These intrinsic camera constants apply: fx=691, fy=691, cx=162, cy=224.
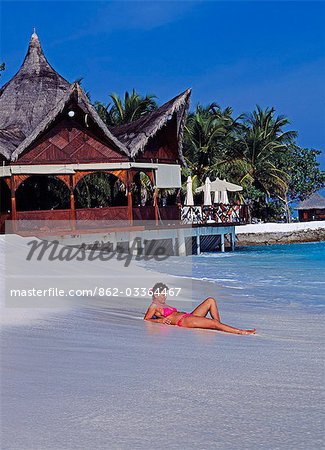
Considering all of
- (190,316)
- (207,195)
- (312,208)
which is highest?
(207,195)

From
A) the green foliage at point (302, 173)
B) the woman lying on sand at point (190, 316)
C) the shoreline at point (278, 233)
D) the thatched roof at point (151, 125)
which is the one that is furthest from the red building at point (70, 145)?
Answer: the green foliage at point (302, 173)

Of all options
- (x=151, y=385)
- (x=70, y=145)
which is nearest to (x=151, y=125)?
(x=70, y=145)

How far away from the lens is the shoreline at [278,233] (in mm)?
26781

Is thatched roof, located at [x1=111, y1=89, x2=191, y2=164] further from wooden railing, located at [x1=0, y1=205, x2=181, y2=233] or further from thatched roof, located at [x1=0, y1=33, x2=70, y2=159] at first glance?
thatched roof, located at [x1=0, y1=33, x2=70, y2=159]

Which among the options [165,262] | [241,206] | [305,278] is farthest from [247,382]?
[241,206]

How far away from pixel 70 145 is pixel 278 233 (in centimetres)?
1224

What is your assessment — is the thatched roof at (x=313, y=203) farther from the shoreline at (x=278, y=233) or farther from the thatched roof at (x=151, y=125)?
the thatched roof at (x=151, y=125)

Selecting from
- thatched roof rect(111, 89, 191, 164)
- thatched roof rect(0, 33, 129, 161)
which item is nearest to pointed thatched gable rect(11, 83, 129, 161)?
thatched roof rect(0, 33, 129, 161)

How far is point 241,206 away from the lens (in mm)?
21922

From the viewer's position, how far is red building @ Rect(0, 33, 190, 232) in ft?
55.0

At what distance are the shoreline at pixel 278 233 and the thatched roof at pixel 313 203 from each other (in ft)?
14.9

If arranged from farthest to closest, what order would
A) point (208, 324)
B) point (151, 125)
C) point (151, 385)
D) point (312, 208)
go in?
point (312, 208) → point (151, 125) → point (208, 324) → point (151, 385)

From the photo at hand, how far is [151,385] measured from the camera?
4.14 meters

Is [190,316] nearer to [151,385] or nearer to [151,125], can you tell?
[151,385]
